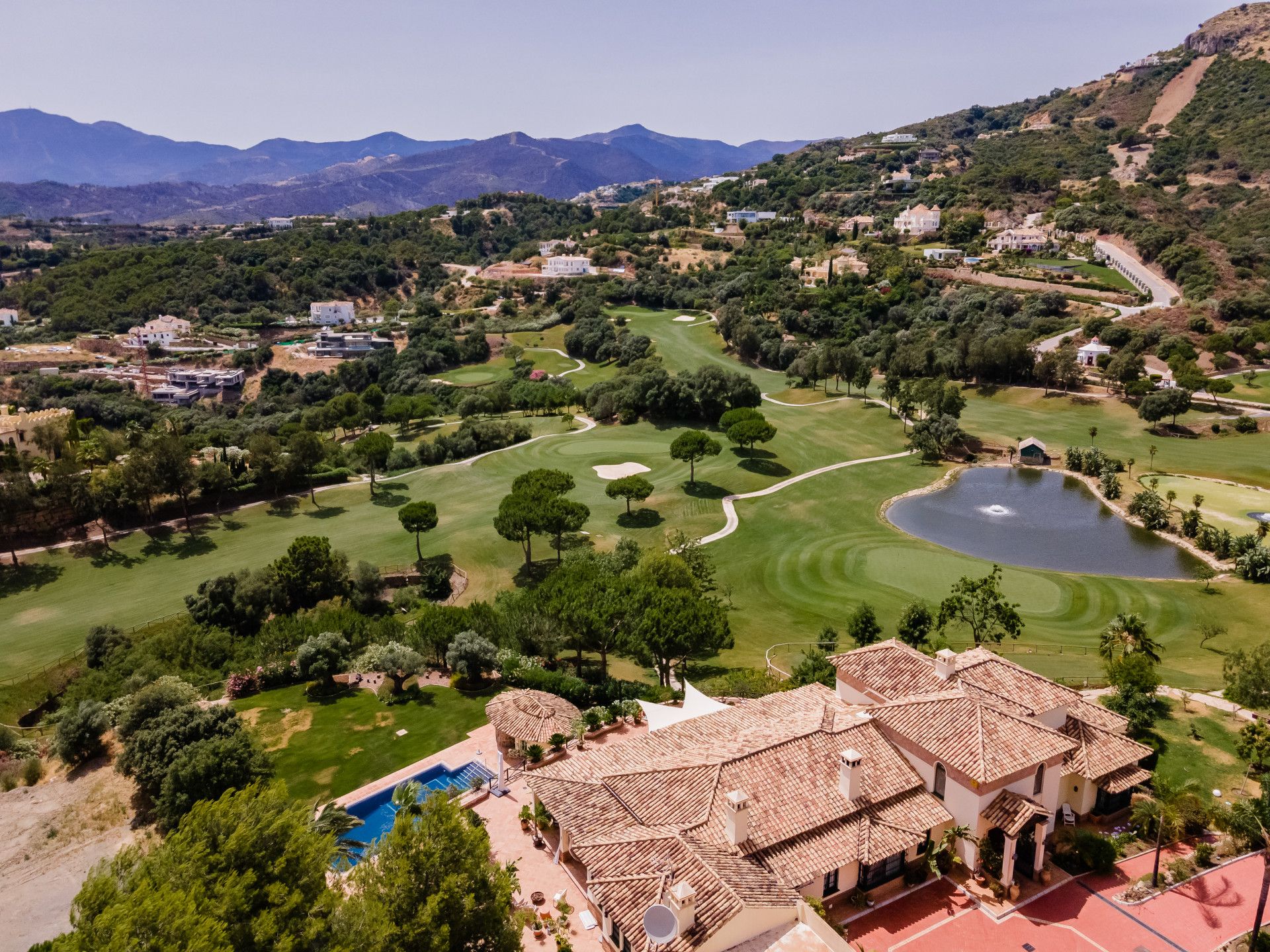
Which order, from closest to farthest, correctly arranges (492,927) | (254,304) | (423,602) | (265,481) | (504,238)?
(492,927) < (423,602) < (265,481) < (254,304) < (504,238)

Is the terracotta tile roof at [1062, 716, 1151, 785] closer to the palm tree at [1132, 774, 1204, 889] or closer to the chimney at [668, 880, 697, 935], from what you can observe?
the palm tree at [1132, 774, 1204, 889]

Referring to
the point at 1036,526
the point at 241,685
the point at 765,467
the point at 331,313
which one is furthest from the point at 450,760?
the point at 331,313

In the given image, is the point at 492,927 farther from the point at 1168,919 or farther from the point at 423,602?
the point at 423,602

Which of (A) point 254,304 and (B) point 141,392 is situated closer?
(B) point 141,392

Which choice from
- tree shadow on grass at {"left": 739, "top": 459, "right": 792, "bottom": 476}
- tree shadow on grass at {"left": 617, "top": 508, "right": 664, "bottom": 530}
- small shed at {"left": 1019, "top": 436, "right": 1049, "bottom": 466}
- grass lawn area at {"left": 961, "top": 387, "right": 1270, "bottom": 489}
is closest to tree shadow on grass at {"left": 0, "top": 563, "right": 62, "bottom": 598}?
tree shadow on grass at {"left": 617, "top": 508, "right": 664, "bottom": 530}

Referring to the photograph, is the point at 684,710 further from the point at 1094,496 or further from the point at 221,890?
the point at 1094,496

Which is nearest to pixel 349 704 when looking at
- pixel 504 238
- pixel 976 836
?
pixel 976 836

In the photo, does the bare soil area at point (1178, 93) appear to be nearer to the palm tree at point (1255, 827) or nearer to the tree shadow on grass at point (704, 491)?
the tree shadow on grass at point (704, 491)
